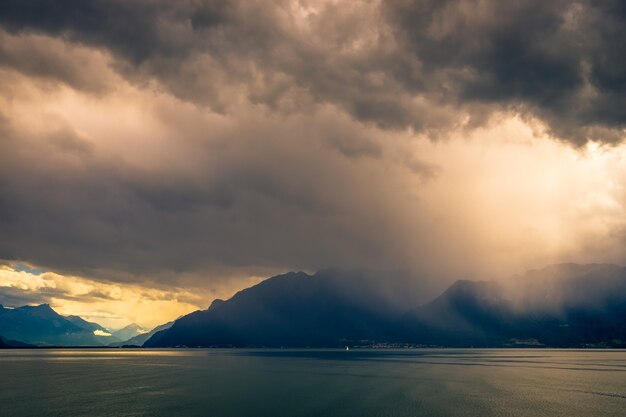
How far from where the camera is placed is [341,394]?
98750mm

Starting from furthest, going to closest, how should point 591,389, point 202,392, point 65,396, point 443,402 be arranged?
point 591,389 → point 202,392 → point 65,396 → point 443,402

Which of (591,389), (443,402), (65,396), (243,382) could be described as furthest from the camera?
(243,382)

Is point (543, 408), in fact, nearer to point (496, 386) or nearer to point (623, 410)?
point (623, 410)

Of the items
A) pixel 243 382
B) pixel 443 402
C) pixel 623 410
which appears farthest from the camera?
pixel 243 382

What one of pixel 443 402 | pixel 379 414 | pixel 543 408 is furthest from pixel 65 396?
pixel 543 408

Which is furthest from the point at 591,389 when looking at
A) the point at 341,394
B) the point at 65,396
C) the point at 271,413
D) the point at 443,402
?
the point at 65,396

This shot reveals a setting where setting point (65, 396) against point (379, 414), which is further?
point (65, 396)

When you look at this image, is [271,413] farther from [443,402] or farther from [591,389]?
[591,389]

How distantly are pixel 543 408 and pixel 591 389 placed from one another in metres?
41.7

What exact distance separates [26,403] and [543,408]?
97.6 m

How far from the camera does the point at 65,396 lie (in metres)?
93.5

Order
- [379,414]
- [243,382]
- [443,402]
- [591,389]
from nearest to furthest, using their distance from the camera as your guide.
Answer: [379,414] < [443,402] < [591,389] < [243,382]

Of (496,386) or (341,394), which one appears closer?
(341,394)

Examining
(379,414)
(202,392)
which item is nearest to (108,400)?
(202,392)
